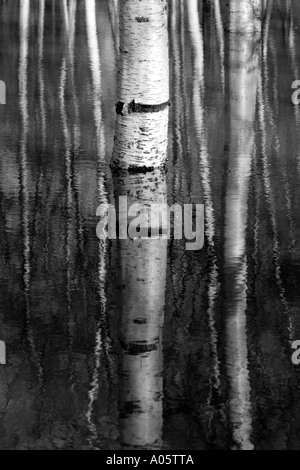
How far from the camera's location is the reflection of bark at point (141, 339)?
5.50 m

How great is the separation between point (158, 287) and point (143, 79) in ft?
11.3


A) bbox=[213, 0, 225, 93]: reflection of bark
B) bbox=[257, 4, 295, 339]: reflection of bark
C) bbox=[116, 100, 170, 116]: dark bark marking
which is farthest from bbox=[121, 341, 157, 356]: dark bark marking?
bbox=[213, 0, 225, 93]: reflection of bark

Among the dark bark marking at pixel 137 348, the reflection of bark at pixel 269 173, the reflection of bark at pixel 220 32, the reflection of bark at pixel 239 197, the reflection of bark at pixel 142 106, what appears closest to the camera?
the reflection of bark at pixel 239 197

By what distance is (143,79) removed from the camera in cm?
1062

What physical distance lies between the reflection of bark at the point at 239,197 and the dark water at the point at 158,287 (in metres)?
0.02

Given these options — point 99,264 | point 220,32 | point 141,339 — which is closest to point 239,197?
point 99,264

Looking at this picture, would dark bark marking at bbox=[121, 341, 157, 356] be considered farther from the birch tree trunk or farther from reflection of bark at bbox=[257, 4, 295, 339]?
the birch tree trunk

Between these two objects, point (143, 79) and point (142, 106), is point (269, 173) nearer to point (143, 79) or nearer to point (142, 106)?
point (142, 106)

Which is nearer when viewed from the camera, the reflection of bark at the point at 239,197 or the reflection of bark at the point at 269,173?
the reflection of bark at the point at 239,197

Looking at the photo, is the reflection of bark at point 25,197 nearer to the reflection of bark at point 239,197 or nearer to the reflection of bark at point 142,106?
the reflection of bark at point 142,106

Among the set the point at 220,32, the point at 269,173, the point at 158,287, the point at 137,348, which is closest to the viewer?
the point at 137,348

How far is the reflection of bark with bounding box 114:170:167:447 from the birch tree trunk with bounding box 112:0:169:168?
2228mm

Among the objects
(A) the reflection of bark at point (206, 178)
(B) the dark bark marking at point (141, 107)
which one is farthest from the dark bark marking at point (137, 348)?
(B) the dark bark marking at point (141, 107)
